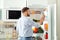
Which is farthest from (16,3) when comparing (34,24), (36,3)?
(34,24)

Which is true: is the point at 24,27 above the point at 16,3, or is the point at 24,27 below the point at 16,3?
below

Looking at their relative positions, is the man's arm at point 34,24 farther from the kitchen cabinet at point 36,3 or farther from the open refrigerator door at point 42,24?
the kitchen cabinet at point 36,3

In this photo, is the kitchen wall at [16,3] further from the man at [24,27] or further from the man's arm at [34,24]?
the man's arm at [34,24]

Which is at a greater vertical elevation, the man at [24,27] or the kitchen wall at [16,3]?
the kitchen wall at [16,3]

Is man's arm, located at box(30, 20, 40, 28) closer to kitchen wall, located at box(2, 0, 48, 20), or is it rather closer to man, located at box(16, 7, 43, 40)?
man, located at box(16, 7, 43, 40)

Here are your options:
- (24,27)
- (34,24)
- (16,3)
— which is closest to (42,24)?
(34,24)

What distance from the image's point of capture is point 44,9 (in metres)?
2.25

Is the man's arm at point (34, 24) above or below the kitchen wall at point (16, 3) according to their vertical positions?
below

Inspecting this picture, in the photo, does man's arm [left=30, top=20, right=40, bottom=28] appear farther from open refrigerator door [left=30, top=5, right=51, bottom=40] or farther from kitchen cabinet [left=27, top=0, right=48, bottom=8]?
kitchen cabinet [left=27, top=0, right=48, bottom=8]

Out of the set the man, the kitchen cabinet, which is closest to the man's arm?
the man

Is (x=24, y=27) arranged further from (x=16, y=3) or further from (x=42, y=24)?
(x=16, y=3)

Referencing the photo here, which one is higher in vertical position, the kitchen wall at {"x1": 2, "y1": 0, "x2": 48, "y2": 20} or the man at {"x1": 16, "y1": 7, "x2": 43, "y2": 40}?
the kitchen wall at {"x1": 2, "y1": 0, "x2": 48, "y2": 20}

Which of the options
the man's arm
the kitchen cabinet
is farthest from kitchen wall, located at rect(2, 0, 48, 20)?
the man's arm

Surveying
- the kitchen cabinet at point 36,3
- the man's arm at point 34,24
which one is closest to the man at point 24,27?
the man's arm at point 34,24
